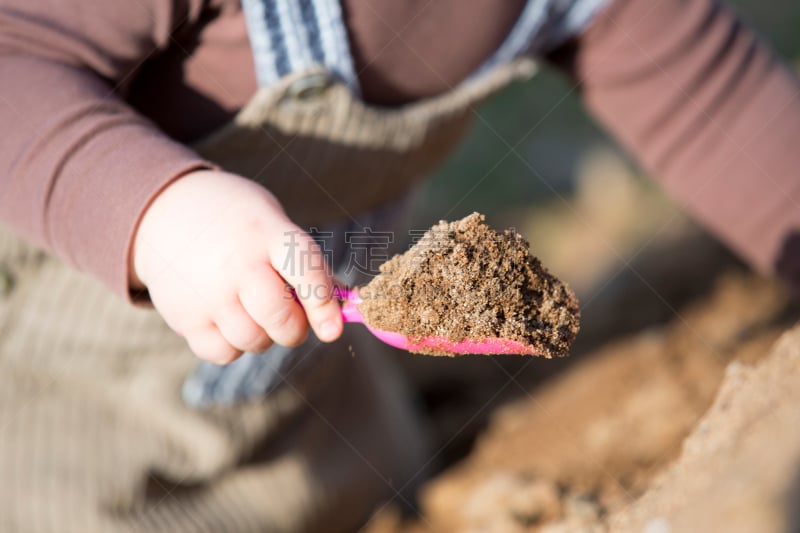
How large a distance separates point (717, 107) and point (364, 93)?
1.98 ft

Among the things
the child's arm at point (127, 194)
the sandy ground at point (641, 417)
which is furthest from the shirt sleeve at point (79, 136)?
the sandy ground at point (641, 417)

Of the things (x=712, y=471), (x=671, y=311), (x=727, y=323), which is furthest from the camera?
(x=671, y=311)

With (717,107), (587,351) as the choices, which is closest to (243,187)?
(717,107)

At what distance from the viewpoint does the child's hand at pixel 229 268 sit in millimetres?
740

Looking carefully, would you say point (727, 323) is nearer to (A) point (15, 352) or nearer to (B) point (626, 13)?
(B) point (626, 13)

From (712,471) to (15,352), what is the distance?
1084 millimetres

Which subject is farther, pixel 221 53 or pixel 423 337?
pixel 221 53

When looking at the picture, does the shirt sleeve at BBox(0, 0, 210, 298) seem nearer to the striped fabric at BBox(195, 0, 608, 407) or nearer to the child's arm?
the child's arm

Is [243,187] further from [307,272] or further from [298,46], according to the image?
[298,46]

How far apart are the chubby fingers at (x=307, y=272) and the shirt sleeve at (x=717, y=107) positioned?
0.75m

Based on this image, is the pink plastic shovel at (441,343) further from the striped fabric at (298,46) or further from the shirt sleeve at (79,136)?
the striped fabric at (298,46)

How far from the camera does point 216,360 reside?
81 centimetres

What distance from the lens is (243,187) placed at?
779 mm

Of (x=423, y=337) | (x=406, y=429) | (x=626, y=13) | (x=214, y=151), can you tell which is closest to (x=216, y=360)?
(x=423, y=337)
